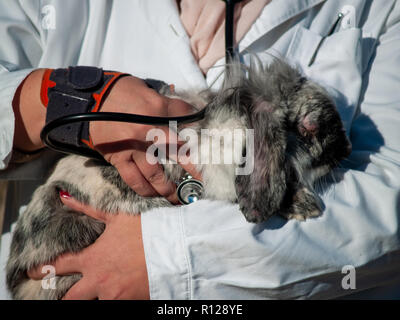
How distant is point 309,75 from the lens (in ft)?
5.07

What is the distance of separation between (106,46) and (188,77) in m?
0.52

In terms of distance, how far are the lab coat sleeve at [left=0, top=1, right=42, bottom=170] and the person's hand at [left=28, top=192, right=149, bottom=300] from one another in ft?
1.66

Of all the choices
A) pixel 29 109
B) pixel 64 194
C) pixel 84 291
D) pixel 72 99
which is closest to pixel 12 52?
pixel 29 109

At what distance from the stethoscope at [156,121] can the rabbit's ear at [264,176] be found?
22cm

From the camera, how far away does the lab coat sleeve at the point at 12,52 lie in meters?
1.25

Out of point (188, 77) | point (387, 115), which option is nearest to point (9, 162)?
point (188, 77)

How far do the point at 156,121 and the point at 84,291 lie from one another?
702 millimetres

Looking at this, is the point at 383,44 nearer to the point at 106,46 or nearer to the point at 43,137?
the point at 106,46

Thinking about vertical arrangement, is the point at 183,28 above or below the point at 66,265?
above

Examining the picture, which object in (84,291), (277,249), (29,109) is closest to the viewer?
(277,249)

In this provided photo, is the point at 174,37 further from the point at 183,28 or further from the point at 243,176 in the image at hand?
the point at 243,176

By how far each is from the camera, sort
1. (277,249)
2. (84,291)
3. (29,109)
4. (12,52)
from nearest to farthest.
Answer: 1. (277,249)
2. (84,291)
3. (29,109)
4. (12,52)

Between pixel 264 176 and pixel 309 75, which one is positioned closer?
pixel 264 176

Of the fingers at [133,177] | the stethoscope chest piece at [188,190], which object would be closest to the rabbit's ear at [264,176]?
the stethoscope chest piece at [188,190]
